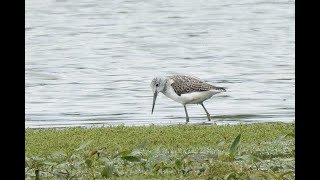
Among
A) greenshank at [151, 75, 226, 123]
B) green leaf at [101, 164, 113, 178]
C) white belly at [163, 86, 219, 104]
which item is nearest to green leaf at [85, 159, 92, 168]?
green leaf at [101, 164, 113, 178]

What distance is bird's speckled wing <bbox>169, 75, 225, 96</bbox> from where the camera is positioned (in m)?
10.2

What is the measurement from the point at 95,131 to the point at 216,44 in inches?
332

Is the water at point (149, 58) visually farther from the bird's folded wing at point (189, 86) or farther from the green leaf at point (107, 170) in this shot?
the green leaf at point (107, 170)

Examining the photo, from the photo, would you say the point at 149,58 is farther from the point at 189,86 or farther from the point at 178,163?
the point at 178,163

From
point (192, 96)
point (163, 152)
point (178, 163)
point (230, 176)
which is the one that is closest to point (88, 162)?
point (178, 163)

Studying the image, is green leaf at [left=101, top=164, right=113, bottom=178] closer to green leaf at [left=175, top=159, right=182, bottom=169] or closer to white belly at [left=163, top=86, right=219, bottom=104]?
green leaf at [left=175, top=159, right=182, bottom=169]

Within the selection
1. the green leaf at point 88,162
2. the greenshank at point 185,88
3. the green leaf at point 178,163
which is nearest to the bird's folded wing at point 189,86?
the greenshank at point 185,88

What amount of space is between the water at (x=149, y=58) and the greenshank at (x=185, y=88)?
0.27 meters

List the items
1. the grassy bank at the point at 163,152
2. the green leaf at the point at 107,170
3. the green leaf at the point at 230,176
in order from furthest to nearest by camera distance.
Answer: the green leaf at the point at 107,170 → the grassy bank at the point at 163,152 → the green leaf at the point at 230,176

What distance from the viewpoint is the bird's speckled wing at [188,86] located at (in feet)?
33.4

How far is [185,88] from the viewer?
10.2 metres

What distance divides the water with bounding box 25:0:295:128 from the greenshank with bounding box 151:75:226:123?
266mm

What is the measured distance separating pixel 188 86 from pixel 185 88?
0.15 ft
